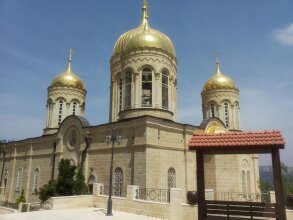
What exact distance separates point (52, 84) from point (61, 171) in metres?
12.1

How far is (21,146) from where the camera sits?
26406 millimetres

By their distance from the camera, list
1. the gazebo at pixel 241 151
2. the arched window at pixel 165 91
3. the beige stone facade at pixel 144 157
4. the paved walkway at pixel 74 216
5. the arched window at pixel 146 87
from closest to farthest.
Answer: the gazebo at pixel 241 151
the paved walkway at pixel 74 216
the beige stone facade at pixel 144 157
the arched window at pixel 146 87
the arched window at pixel 165 91

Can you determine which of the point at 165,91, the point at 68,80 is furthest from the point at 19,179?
the point at 165,91

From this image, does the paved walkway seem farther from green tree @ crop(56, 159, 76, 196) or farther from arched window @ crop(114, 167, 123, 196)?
green tree @ crop(56, 159, 76, 196)

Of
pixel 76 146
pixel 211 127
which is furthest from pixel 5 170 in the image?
pixel 211 127

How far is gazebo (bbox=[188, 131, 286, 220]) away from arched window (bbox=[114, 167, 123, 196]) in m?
7.35

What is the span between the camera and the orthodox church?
16.3 m

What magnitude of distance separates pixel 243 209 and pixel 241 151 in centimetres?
188

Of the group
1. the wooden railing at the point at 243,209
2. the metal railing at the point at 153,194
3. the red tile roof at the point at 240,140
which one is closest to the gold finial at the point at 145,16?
the metal railing at the point at 153,194

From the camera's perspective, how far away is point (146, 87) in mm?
19375

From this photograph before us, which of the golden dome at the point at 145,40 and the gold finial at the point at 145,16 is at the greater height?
Answer: the gold finial at the point at 145,16

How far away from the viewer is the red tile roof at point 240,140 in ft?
29.7

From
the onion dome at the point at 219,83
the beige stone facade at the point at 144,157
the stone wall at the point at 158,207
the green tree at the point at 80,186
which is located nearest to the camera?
the stone wall at the point at 158,207

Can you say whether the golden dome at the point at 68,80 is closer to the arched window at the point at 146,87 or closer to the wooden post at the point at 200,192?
the arched window at the point at 146,87
